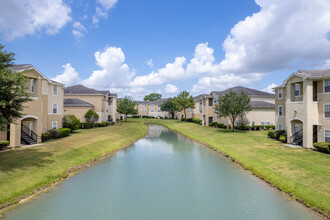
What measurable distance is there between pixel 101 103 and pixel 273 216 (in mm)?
42385

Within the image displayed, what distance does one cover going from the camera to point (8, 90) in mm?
12602

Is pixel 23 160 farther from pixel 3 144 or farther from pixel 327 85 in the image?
pixel 327 85

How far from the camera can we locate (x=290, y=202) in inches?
414

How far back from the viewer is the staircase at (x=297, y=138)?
23.2 metres

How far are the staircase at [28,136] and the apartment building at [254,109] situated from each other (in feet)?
99.8

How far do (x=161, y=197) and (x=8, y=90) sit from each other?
11720 millimetres

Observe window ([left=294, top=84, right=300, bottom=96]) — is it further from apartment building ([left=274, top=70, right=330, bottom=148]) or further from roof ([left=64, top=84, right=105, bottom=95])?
roof ([left=64, top=84, right=105, bottom=95])

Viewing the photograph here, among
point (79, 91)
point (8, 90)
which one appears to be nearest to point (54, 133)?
point (8, 90)

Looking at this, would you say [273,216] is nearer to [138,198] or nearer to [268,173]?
[268,173]

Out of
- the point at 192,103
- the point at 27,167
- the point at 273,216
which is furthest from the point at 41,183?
the point at 192,103

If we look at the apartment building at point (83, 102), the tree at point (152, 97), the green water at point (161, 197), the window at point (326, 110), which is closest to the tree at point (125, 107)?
the apartment building at point (83, 102)

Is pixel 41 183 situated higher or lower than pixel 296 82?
lower

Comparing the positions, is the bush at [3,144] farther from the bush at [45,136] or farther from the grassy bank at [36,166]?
the bush at [45,136]

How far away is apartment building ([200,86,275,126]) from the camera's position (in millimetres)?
39562
